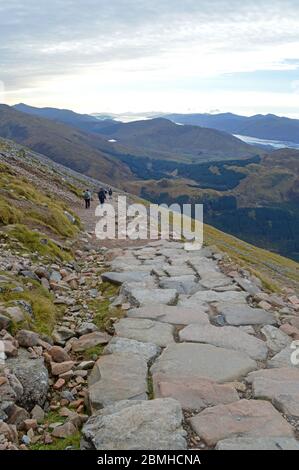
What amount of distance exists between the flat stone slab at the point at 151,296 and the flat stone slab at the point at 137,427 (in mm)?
4352

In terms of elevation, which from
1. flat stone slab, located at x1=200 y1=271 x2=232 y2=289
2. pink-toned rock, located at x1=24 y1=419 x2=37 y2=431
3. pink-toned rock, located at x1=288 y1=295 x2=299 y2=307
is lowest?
pink-toned rock, located at x1=288 y1=295 x2=299 y2=307

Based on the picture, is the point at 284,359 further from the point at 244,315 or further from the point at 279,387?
the point at 244,315

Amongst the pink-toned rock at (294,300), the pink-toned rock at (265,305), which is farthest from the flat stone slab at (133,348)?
the pink-toned rock at (294,300)

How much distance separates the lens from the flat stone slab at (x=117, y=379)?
21.2 feet

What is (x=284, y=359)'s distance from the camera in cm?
807

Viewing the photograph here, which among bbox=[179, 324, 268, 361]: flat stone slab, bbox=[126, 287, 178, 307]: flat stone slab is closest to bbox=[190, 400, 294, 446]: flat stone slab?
bbox=[179, 324, 268, 361]: flat stone slab

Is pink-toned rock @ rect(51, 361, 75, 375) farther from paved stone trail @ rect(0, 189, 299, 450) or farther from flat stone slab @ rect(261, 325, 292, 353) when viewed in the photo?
flat stone slab @ rect(261, 325, 292, 353)

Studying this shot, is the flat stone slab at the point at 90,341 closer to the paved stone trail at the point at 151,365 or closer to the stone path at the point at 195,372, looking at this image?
the paved stone trail at the point at 151,365

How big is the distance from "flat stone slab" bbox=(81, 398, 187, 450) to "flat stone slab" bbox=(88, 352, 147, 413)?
0.28 m

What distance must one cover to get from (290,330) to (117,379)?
162 inches

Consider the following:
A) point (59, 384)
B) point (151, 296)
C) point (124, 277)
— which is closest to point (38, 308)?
point (59, 384)

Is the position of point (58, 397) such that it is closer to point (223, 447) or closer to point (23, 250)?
point (223, 447)

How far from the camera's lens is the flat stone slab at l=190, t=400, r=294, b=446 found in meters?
5.61

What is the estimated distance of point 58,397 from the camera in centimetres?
679
